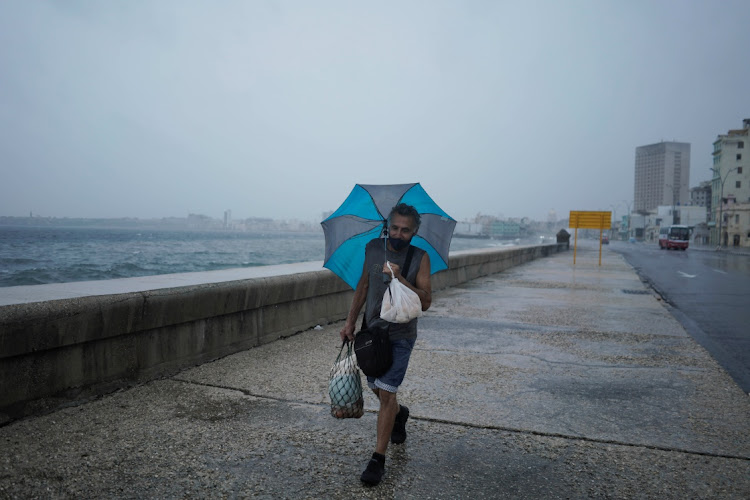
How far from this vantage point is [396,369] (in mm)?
3318

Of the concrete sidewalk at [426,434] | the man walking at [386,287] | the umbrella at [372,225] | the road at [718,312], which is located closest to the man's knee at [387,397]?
the man walking at [386,287]

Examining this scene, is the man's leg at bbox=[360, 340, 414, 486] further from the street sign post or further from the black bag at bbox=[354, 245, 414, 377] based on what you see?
the street sign post

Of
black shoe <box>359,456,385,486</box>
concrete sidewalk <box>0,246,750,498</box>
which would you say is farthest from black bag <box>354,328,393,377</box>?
concrete sidewalk <box>0,246,750,498</box>

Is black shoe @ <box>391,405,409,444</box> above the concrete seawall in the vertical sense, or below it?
below

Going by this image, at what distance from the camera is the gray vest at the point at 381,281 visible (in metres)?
3.37

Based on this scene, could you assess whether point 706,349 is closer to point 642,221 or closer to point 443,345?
point 443,345

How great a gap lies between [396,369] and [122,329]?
260cm

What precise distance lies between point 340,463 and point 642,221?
18396 cm

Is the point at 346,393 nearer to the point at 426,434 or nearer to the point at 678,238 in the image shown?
the point at 426,434

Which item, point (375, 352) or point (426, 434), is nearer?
point (375, 352)

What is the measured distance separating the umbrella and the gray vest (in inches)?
10.7

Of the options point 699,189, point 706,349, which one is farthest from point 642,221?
point 706,349

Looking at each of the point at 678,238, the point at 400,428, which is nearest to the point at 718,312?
the point at 400,428

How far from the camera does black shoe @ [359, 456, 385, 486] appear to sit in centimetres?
315
